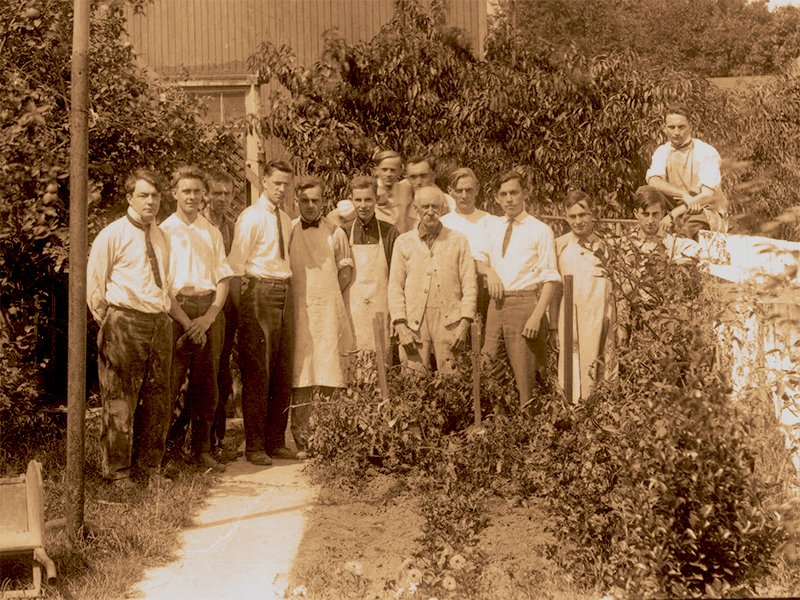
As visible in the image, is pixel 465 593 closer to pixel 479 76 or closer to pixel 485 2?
pixel 479 76

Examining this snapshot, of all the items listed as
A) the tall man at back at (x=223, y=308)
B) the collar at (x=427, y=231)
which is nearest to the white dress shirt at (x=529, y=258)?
the collar at (x=427, y=231)

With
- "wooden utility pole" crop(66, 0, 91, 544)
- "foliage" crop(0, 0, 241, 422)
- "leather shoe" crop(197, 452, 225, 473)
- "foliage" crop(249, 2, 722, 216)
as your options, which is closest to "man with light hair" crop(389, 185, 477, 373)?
"leather shoe" crop(197, 452, 225, 473)

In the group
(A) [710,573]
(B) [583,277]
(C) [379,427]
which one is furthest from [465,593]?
(B) [583,277]

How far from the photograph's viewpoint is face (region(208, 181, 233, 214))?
707cm

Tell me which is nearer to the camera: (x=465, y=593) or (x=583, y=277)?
(x=465, y=593)

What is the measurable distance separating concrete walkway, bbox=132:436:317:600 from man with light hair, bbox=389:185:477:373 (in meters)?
1.16

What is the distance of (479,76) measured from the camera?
9969mm

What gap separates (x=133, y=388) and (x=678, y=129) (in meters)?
4.05

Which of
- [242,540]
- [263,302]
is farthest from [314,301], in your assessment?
[242,540]

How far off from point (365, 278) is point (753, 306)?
3147mm

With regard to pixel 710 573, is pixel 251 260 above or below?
above

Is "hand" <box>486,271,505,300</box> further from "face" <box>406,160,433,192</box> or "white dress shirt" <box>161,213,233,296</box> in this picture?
"white dress shirt" <box>161,213,233,296</box>

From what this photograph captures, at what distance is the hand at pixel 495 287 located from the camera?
21.7ft

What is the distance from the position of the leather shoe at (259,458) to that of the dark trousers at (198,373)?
0.29 metres
